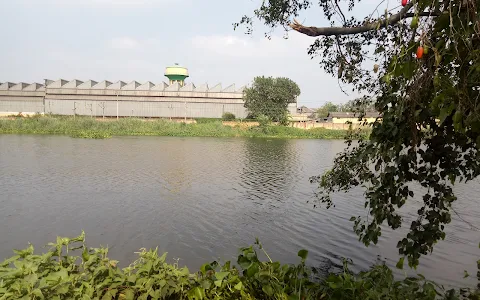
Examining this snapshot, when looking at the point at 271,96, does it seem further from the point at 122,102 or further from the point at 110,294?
the point at 110,294

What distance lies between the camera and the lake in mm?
7371

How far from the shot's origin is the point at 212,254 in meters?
7.23

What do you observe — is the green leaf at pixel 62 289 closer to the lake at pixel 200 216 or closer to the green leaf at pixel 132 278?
the green leaf at pixel 132 278

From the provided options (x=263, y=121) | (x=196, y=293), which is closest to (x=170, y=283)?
(x=196, y=293)

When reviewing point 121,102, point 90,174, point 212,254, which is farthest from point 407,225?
point 121,102

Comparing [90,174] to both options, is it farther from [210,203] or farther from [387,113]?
[387,113]

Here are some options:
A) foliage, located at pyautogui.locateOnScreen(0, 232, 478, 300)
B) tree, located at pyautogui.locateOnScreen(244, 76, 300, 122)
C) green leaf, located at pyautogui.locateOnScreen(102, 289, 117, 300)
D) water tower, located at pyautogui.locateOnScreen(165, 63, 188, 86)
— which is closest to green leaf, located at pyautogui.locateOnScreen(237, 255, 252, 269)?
foliage, located at pyautogui.locateOnScreen(0, 232, 478, 300)

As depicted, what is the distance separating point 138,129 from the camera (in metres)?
44.9

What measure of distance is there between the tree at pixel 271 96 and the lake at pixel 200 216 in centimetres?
3451

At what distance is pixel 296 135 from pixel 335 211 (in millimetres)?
38046

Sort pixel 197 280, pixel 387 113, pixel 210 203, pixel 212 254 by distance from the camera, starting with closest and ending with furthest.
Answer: pixel 387 113 < pixel 197 280 < pixel 212 254 < pixel 210 203

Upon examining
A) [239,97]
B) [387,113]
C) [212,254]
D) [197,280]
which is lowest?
[212,254]

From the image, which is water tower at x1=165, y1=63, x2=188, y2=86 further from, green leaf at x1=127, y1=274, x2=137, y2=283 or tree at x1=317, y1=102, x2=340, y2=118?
green leaf at x1=127, y1=274, x2=137, y2=283

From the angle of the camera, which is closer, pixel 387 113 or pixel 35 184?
pixel 387 113
